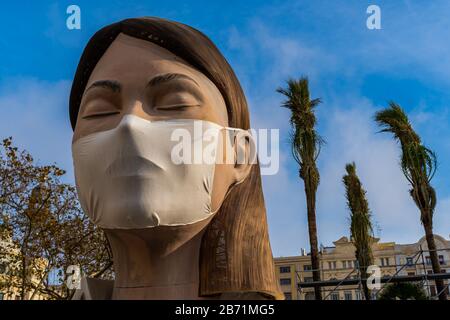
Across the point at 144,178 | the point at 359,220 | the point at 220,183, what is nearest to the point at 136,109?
the point at 144,178

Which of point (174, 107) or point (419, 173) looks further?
point (419, 173)

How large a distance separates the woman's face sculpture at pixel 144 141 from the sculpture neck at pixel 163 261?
0.10m

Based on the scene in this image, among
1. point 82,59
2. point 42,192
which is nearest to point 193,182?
point 82,59

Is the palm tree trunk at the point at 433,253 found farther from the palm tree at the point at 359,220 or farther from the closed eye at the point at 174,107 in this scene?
the closed eye at the point at 174,107

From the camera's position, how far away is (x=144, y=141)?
8.50ft

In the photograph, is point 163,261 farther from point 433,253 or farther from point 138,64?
point 433,253

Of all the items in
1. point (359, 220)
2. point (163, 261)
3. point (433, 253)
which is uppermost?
point (359, 220)

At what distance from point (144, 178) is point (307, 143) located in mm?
10267

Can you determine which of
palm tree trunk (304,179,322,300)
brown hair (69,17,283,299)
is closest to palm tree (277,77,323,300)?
palm tree trunk (304,179,322,300)

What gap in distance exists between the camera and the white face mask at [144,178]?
2574 millimetres

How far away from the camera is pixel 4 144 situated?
1069 centimetres

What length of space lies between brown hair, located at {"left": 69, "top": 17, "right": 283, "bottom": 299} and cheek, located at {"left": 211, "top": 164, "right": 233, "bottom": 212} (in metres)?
0.06

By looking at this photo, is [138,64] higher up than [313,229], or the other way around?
[313,229]
